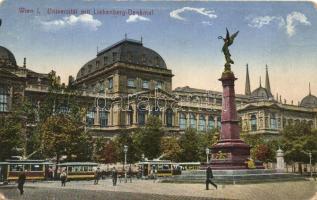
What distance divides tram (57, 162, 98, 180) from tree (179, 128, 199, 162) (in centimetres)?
1522

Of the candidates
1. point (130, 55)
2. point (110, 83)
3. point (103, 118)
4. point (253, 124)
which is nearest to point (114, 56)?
point (130, 55)

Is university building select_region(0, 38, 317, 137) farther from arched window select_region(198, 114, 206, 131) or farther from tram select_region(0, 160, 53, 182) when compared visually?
tram select_region(0, 160, 53, 182)

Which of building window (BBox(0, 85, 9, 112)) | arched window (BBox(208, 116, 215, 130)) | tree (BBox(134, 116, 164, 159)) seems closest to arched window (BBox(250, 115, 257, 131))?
arched window (BBox(208, 116, 215, 130))

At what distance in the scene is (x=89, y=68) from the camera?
6850cm

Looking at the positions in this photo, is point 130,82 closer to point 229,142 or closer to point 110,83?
point 110,83

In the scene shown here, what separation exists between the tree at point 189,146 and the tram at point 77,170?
15.2 meters

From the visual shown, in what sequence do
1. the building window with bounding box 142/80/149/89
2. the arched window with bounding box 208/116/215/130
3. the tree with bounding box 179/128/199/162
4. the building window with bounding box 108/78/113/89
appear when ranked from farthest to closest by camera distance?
the arched window with bounding box 208/116/215/130 < the building window with bounding box 142/80/149/89 < the building window with bounding box 108/78/113/89 < the tree with bounding box 179/128/199/162

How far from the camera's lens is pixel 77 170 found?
136 feet

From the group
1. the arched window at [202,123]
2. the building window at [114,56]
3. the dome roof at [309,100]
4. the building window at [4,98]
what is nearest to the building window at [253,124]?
the arched window at [202,123]

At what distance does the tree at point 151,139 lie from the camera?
52.2 m

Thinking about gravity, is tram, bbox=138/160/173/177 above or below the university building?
below

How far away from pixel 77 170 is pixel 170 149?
1411 cm

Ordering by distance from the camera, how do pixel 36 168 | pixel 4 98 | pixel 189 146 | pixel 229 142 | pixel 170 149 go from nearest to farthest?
pixel 229 142, pixel 36 168, pixel 4 98, pixel 170 149, pixel 189 146

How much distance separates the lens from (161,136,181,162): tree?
52794 millimetres
